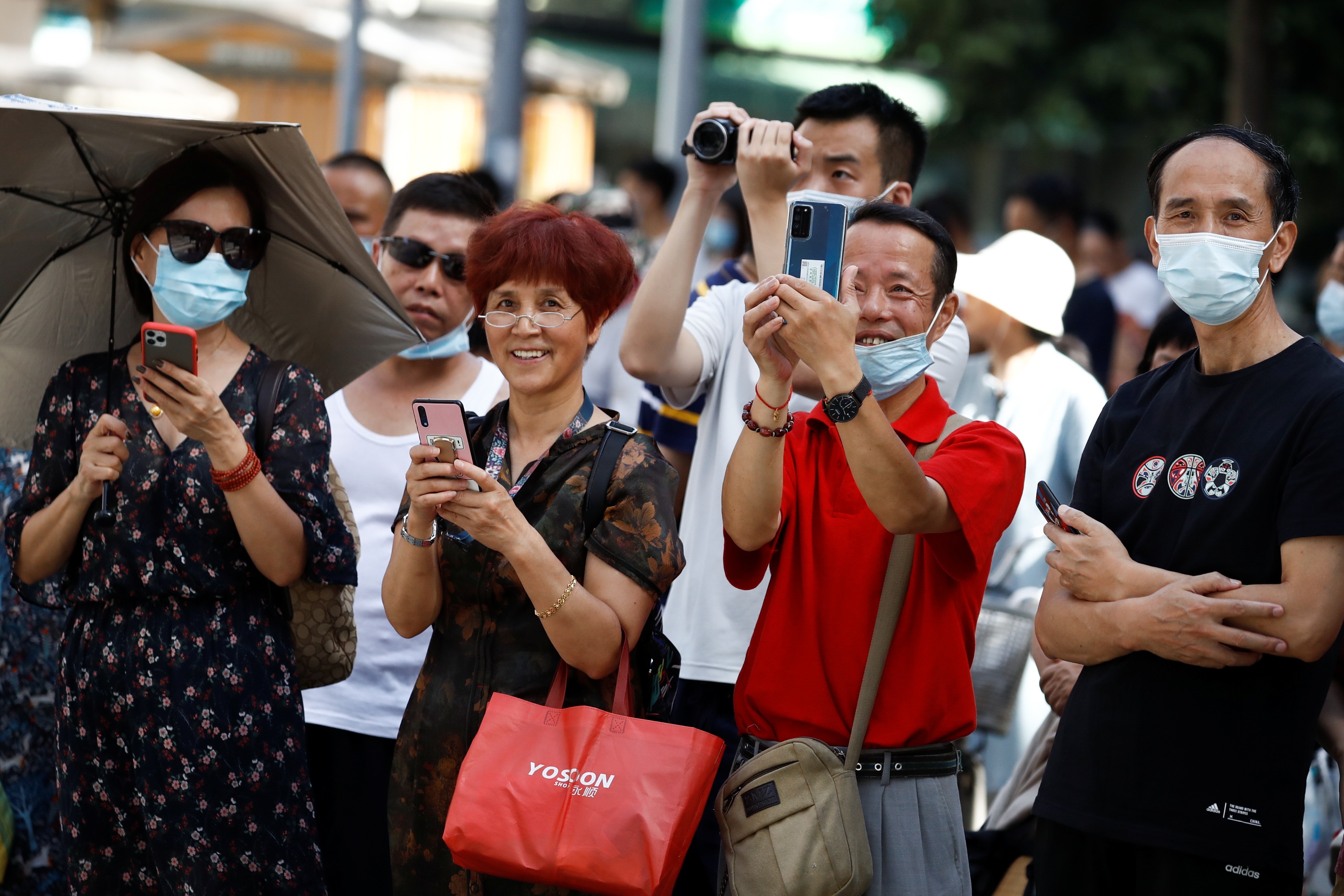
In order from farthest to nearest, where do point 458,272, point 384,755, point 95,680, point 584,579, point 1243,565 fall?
point 458,272
point 384,755
point 95,680
point 584,579
point 1243,565

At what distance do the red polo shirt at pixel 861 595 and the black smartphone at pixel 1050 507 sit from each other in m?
0.05

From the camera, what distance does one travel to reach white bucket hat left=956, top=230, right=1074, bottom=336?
540 cm

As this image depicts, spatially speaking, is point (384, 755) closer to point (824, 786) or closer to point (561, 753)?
point (561, 753)

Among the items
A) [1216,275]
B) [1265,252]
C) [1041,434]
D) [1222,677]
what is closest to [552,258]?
[1216,275]

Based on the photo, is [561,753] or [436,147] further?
[436,147]

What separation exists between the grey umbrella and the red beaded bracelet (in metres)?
0.54

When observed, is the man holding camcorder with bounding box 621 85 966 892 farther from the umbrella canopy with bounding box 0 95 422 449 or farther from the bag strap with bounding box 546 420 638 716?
the umbrella canopy with bounding box 0 95 422 449

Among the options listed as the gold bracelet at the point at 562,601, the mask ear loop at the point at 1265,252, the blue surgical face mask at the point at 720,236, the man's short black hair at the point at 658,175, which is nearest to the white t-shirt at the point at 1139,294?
the man's short black hair at the point at 658,175

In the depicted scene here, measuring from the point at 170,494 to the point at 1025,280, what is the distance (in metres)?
3.57

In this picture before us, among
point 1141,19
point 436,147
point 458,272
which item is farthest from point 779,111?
point 458,272

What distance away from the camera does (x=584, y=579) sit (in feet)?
9.32

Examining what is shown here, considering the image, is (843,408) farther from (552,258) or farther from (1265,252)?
(1265,252)

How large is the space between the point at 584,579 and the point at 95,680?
1188 mm

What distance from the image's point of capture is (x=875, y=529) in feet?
9.30
